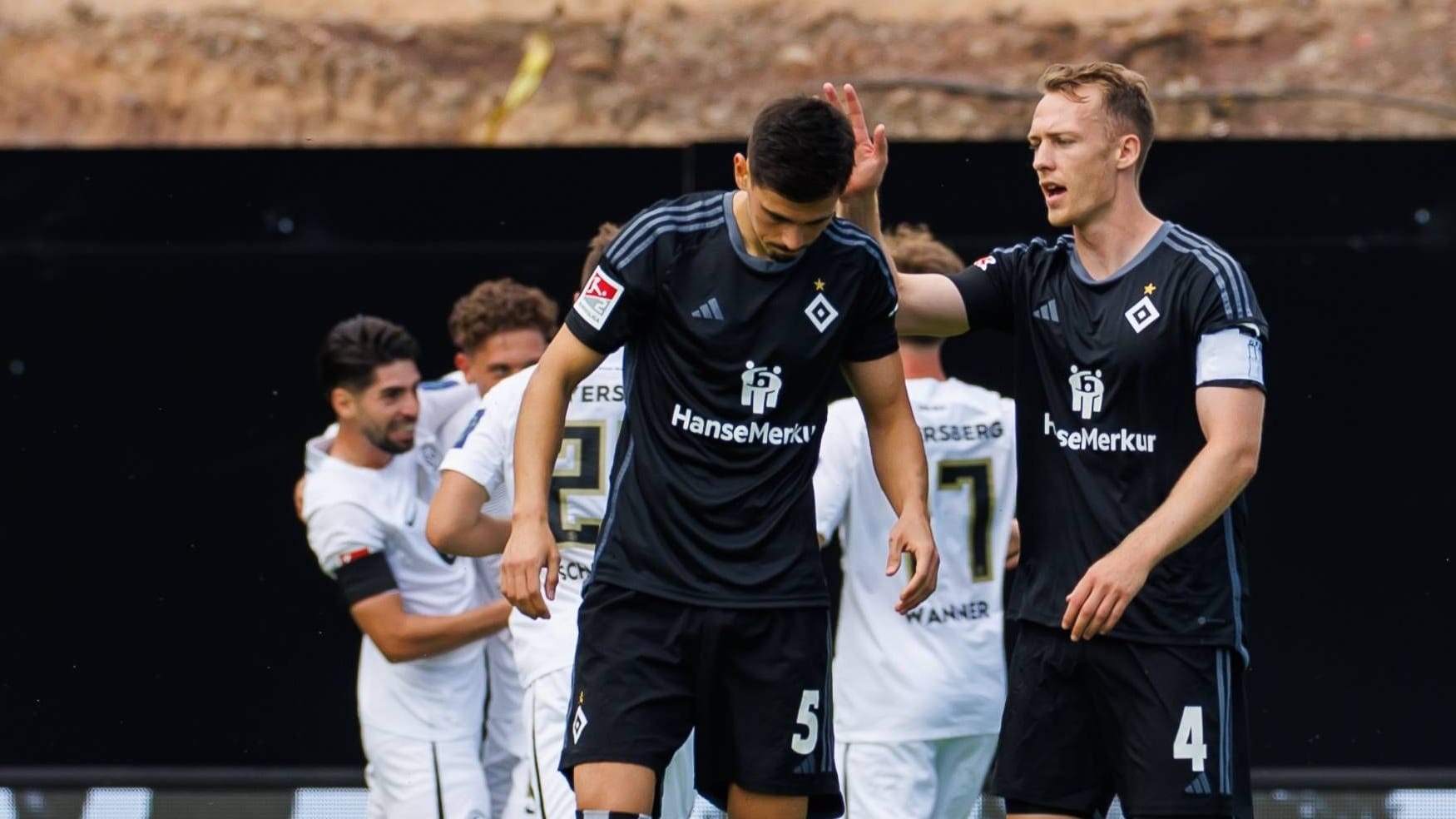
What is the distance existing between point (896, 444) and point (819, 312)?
38 centimetres

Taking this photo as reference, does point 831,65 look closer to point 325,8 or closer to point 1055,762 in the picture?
point 325,8

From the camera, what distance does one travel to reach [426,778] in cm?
605

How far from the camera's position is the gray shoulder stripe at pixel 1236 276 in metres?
4.29

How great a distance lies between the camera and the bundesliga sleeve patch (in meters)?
4.19

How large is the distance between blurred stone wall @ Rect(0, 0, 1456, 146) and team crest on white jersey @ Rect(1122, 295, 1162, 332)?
7.71 meters

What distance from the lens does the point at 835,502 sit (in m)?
5.73

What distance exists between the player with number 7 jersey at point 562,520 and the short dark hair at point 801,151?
→ 119cm

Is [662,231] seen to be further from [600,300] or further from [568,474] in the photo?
[568,474]

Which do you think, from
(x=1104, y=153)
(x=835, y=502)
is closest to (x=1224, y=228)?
(x=835, y=502)

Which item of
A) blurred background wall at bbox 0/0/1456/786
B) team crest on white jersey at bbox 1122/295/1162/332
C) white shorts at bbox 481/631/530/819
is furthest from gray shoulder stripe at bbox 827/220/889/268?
blurred background wall at bbox 0/0/1456/786

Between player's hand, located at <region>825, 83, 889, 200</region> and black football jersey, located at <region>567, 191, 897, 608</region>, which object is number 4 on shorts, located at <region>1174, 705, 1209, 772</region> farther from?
player's hand, located at <region>825, 83, 889, 200</region>

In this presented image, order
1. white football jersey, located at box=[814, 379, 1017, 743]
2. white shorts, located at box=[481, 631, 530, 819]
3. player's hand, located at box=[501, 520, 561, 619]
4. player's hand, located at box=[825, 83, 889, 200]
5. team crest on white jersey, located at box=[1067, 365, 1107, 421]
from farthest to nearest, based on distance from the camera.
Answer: white shorts, located at box=[481, 631, 530, 819] < white football jersey, located at box=[814, 379, 1017, 743] < player's hand, located at box=[825, 83, 889, 200] < team crest on white jersey, located at box=[1067, 365, 1107, 421] < player's hand, located at box=[501, 520, 561, 619]

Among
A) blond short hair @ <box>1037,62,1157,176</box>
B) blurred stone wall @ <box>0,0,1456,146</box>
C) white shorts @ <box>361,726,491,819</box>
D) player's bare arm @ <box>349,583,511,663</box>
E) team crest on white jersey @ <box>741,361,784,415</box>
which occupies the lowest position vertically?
white shorts @ <box>361,726,491,819</box>

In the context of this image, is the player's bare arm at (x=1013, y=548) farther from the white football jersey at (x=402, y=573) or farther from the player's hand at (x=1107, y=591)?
the player's hand at (x=1107, y=591)
